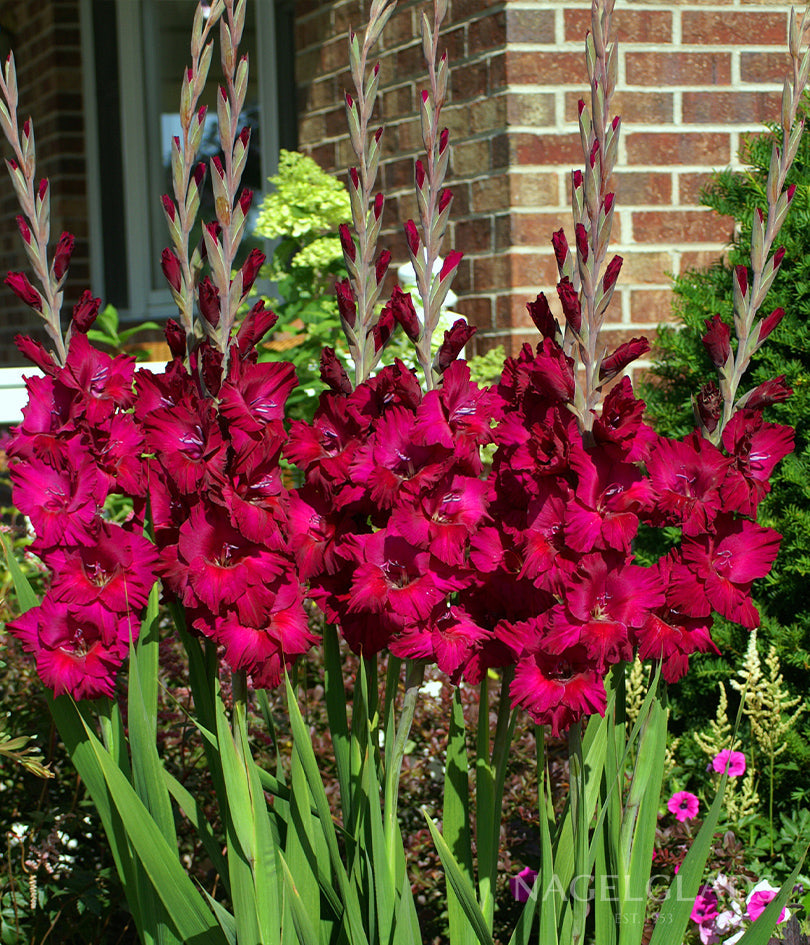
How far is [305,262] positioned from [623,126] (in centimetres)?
107

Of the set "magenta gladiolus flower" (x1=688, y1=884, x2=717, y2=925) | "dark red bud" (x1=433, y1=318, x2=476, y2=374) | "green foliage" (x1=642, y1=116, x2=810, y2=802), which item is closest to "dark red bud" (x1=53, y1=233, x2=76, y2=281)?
"dark red bud" (x1=433, y1=318, x2=476, y2=374)

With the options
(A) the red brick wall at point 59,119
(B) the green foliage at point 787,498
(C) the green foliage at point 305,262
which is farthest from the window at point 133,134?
(B) the green foliage at point 787,498

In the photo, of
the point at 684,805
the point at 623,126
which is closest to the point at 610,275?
the point at 684,805

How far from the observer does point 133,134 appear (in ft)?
18.4

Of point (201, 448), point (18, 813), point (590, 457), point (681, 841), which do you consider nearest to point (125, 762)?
point (201, 448)

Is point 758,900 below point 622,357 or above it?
below

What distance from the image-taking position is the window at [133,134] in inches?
216

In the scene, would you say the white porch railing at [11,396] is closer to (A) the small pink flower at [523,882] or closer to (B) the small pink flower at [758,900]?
(A) the small pink flower at [523,882]

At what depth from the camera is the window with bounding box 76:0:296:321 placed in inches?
216

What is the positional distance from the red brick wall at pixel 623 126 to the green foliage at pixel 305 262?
424 millimetres

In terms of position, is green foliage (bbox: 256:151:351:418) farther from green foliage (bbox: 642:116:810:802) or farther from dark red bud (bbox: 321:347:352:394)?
dark red bud (bbox: 321:347:352:394)

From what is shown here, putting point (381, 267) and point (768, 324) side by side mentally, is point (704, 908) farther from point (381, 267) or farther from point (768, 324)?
point (381, 267)

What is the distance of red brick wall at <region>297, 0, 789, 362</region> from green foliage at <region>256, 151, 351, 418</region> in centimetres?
42

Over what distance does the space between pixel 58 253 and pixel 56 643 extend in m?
0.47
